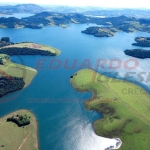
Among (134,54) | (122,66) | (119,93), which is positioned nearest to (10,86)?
(119,93)

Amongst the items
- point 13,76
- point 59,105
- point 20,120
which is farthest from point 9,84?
point 20,120

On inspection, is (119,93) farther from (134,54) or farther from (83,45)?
(83,45)

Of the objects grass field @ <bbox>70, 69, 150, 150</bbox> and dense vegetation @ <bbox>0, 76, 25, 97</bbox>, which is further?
dense vegetation @ <bbox>0, 76, 25, 97</bbox>

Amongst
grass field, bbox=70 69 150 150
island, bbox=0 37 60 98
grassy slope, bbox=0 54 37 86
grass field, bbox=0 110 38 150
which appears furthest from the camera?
grassy slope, bbox=0 54 37 86

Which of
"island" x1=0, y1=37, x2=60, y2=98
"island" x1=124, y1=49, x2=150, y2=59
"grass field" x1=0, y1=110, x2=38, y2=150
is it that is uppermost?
"island" x1=124, y1=49, x2=150, y2=59

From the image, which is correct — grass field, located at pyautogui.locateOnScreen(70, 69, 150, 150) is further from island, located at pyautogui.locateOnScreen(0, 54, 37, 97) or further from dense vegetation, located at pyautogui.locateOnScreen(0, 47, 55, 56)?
dense vegetation, located at pyautogui.locateOnScreen(0, 47, 55, 56)

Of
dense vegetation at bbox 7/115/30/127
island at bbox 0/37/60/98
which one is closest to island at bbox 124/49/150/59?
island at bbox 0/37/60/98

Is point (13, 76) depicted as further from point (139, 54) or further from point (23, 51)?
point (139, 54)
